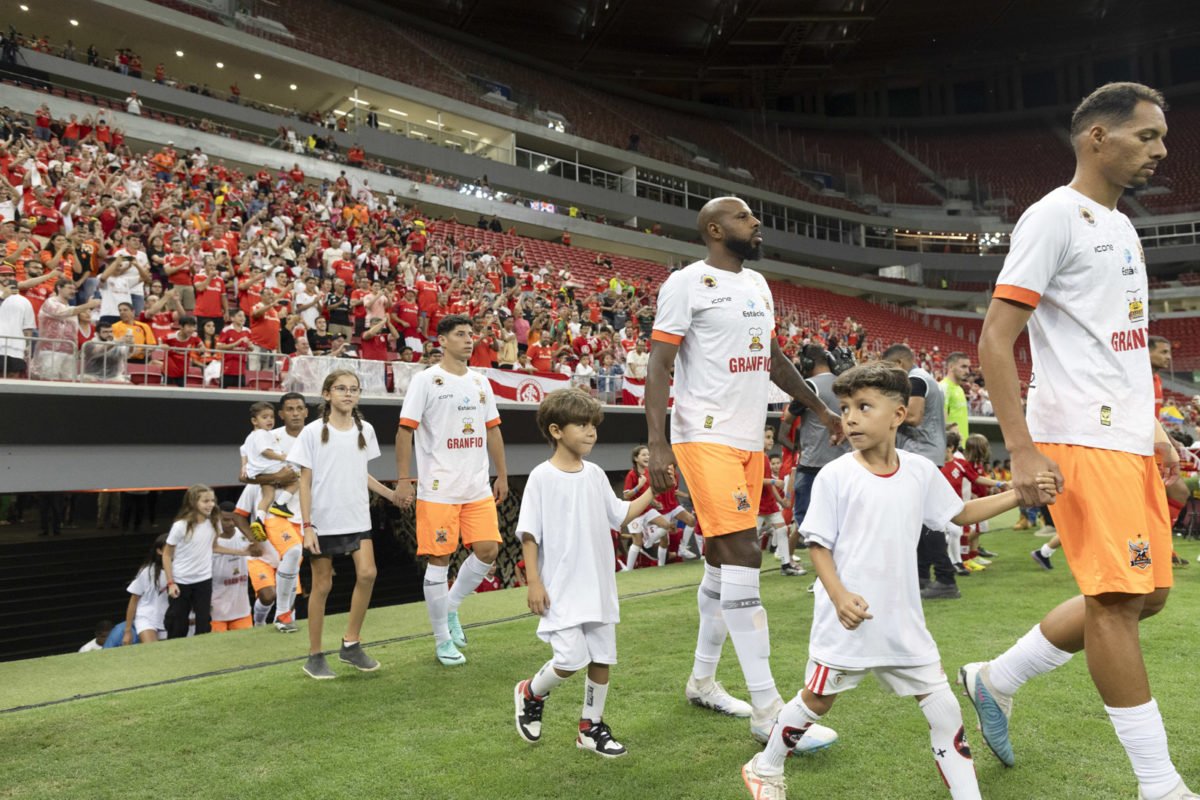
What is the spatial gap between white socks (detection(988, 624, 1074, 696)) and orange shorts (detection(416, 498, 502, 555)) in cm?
316

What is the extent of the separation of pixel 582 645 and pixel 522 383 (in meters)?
9.89

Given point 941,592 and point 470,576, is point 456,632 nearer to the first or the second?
point 470,576

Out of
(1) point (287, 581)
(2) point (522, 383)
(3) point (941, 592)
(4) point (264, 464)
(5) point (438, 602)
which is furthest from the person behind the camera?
(2) point (522, 383)


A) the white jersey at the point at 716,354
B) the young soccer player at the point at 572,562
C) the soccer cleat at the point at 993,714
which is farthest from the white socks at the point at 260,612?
the soccer cleat at the point at 993,714

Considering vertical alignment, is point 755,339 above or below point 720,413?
above

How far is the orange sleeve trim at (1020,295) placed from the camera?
8.41 ft

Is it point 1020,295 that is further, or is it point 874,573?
point 874,573

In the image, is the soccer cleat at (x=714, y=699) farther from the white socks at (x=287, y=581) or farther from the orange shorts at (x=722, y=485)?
the white socks at (x=287, y=581)

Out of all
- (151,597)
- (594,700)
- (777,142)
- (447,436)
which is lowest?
(151,597)

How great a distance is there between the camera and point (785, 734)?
2.73 m

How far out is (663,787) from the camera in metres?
2.97

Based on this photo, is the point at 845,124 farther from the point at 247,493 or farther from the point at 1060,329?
the point at 1060,329

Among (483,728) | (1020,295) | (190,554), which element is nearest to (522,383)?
(190,554)

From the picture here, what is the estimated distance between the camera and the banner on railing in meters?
12.9
